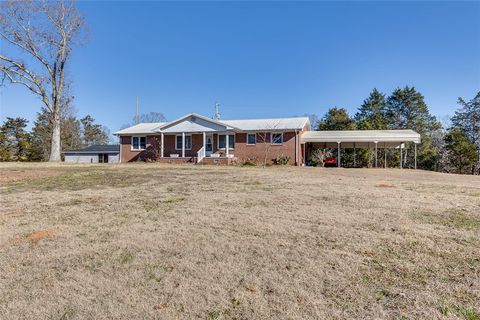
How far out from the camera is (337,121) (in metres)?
35.6

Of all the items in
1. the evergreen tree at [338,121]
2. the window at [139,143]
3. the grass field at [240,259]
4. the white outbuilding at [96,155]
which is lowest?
the grass field at [240,259]

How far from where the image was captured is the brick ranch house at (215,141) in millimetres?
24500

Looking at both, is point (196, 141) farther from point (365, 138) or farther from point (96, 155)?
point (96, 155)

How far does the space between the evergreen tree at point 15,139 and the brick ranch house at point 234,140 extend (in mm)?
17192

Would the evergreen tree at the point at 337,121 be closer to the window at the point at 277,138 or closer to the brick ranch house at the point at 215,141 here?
the brick ranch house at the point at 215,141

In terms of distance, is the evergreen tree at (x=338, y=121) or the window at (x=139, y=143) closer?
the window at (x=139, y=143)

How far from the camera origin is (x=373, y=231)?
195 inches

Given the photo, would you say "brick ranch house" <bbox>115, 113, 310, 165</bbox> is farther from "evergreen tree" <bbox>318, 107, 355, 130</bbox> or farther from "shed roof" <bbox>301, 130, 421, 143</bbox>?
"evergreen tree" <bbox>318, 107, 355, 130</bbox>

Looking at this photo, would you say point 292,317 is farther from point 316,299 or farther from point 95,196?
point 95,196

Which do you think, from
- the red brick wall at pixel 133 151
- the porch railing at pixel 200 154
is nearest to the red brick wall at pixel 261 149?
the porch railing at pixel 200 154

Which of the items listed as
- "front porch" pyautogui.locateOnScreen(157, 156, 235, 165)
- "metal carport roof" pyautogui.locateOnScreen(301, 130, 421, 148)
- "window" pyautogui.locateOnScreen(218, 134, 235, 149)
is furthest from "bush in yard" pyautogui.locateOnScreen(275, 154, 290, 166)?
"window" pyautogui.locateOnScreen(218, 134, 235, 149)

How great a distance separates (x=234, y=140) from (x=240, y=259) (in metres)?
22.0

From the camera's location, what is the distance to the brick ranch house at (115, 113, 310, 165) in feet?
80.4

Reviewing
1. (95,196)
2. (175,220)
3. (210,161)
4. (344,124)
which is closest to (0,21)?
(210,161)
